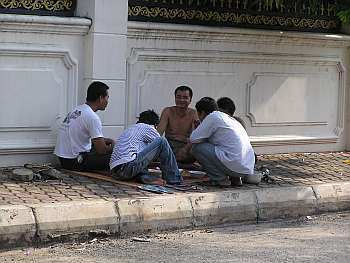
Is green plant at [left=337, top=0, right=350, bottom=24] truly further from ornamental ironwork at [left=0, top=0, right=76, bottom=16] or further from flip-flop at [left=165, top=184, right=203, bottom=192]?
flip-flop at [left=165, top=184, right=203, bottom=192]

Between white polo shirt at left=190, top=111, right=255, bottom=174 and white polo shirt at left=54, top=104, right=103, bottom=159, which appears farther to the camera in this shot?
white polo shirt at left=54, top=104, right=103, bottom=159

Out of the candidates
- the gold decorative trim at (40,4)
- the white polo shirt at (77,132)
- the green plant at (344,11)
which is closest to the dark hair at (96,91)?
the white polo shirt at (77,132)

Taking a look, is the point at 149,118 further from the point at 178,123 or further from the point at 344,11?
the point at 344,11

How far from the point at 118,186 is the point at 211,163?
3.22 feet

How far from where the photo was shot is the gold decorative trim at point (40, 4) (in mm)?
8867

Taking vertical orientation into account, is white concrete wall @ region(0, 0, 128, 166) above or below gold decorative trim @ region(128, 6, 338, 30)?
below

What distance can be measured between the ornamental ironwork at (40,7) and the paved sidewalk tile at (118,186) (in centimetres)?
180

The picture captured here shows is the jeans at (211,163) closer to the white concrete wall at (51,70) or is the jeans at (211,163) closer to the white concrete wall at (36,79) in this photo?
the white concrete wall at (51,70)

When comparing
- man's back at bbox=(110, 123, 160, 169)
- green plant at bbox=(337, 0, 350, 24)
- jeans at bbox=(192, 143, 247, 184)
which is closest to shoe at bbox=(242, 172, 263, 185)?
jeans at bbox=(192, 143, 247, 184)

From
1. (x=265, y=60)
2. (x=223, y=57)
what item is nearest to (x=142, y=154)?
(x=223, y=57)

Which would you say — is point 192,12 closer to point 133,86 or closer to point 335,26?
point 133,86

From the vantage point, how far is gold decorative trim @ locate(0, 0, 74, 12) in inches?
349

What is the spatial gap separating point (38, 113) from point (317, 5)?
460 cm

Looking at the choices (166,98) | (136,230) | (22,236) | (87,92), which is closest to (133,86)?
(166,98)
